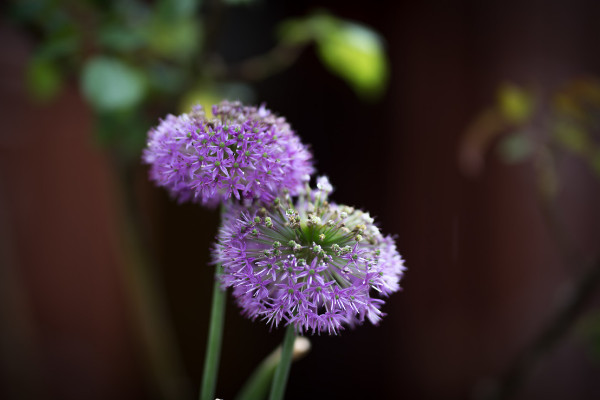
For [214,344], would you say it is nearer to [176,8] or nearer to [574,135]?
[176,8]

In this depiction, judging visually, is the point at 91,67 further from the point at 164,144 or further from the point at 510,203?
the point at 510,203

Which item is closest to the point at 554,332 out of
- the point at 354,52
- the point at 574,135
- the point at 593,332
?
the point at 593,332

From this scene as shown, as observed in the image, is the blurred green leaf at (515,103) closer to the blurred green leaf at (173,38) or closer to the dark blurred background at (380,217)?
the dark blurred background at (380,217)

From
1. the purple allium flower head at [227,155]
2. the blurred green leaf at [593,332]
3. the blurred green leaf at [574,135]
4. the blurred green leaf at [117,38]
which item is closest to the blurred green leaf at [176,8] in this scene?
the blurred green leaf at [117,38]

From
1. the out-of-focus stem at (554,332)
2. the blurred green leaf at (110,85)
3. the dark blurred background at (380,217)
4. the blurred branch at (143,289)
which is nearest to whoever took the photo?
the blurred green leaf at (110,85)

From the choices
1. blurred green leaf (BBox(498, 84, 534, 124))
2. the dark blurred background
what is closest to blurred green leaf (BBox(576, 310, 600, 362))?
the dark blurred background

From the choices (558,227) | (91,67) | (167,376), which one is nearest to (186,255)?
(167,376)
